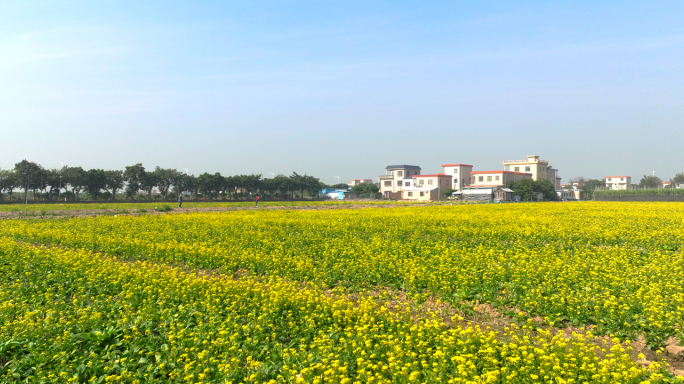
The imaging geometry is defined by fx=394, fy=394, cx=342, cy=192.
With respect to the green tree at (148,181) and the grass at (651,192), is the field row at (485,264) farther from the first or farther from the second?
the grass at (651,192)

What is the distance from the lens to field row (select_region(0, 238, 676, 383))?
4.74 metres

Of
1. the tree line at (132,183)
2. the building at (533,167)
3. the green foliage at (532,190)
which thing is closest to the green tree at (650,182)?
the building at (533,167)

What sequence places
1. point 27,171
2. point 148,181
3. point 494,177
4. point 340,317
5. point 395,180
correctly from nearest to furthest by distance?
point 340,317, point 27,171, point 148,181, point 494,177, point 395,180

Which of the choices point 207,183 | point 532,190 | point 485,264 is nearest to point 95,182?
point 207,183

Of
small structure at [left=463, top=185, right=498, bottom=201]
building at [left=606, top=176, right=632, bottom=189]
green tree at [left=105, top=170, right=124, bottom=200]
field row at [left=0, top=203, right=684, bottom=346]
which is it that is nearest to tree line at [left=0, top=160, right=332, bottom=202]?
green tree at [left=105, top=170, right=124, bottom=200]

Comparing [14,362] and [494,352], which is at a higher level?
[494,352]

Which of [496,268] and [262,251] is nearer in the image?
[496,268]

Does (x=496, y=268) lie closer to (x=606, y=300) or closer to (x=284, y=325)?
(x=606, y=300)

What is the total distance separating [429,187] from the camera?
9219cm

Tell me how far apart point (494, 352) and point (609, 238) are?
1378 centimetres

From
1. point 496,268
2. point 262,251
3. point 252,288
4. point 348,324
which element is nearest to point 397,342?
point 348,324

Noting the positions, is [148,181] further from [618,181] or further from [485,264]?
[618,181]

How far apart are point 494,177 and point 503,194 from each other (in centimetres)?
1195

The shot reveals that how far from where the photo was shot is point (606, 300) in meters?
6.97
